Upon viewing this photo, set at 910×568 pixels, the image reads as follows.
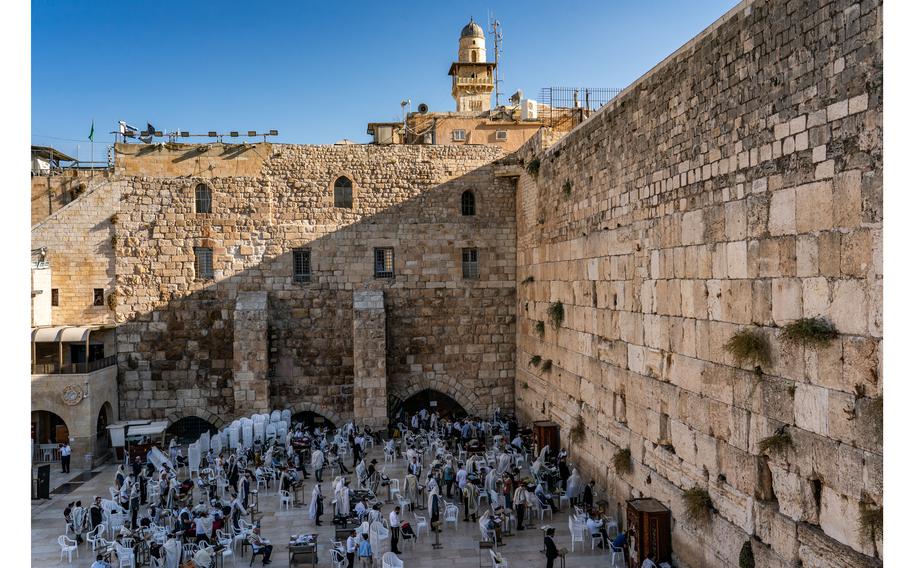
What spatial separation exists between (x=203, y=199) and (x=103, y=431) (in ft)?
21.0

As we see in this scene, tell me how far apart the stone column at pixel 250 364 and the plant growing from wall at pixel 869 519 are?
1466cm

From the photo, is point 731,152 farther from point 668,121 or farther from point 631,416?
point 631,416

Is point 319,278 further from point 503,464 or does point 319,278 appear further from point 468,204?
point 503,464

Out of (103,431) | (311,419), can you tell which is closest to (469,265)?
(311,419)

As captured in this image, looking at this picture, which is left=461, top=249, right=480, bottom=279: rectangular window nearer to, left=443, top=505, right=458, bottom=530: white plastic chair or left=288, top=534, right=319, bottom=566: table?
left=443, top=505, right=458, bottom=530: white plastic chair

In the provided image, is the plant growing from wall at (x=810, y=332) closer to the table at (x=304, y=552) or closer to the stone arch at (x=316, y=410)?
the table at (x=304, y=552)

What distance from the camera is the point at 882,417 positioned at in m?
5.98

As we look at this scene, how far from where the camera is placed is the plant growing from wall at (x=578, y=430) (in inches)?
535

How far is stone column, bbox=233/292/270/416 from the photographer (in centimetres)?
1812

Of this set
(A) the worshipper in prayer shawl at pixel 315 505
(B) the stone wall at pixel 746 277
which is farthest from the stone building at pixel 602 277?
(A) the worshipper in prayer shawl at pixel 315 505

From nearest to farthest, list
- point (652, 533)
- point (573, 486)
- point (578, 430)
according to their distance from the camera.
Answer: point (652, 533) < point (573, 486) < point (578, 430)

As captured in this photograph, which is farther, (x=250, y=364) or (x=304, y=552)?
(x=250, y=364)

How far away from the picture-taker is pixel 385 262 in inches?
763

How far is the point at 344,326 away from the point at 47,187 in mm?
9906
